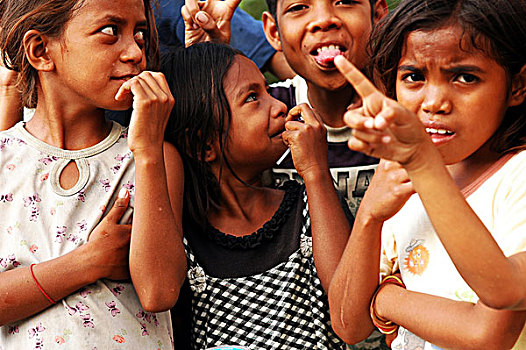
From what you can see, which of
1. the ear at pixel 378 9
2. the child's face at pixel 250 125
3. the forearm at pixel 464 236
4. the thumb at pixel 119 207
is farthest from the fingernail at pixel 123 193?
the ear at pixel 378 9

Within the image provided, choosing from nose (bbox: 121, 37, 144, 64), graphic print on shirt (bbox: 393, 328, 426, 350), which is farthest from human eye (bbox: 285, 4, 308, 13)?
graphic print on shirt (bbox: 393, 328, 426, 350)

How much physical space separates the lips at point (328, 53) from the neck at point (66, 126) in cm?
82

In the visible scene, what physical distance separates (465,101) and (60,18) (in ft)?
3.95

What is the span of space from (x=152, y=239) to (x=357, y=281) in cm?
58

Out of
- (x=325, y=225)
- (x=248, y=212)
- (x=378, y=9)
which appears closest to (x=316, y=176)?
(x=325, y=225)

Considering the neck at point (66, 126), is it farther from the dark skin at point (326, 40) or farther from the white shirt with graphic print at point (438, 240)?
the white shirt with graphic print at point (438, 240)

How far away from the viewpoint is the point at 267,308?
2.15 m

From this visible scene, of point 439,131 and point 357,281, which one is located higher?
point 439,131

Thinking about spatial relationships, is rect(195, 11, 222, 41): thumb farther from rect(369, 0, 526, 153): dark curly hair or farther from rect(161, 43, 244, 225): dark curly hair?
rect(369, 0, 526, 153): dark curly hair

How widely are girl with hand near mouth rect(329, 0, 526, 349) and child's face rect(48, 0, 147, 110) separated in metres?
0.75

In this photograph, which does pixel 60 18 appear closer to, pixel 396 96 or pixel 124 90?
pixel 124 90

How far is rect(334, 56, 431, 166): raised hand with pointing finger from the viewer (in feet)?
4.15

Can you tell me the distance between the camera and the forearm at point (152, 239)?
77.7 inches

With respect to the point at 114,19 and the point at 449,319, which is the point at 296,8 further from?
the point at 449,319
